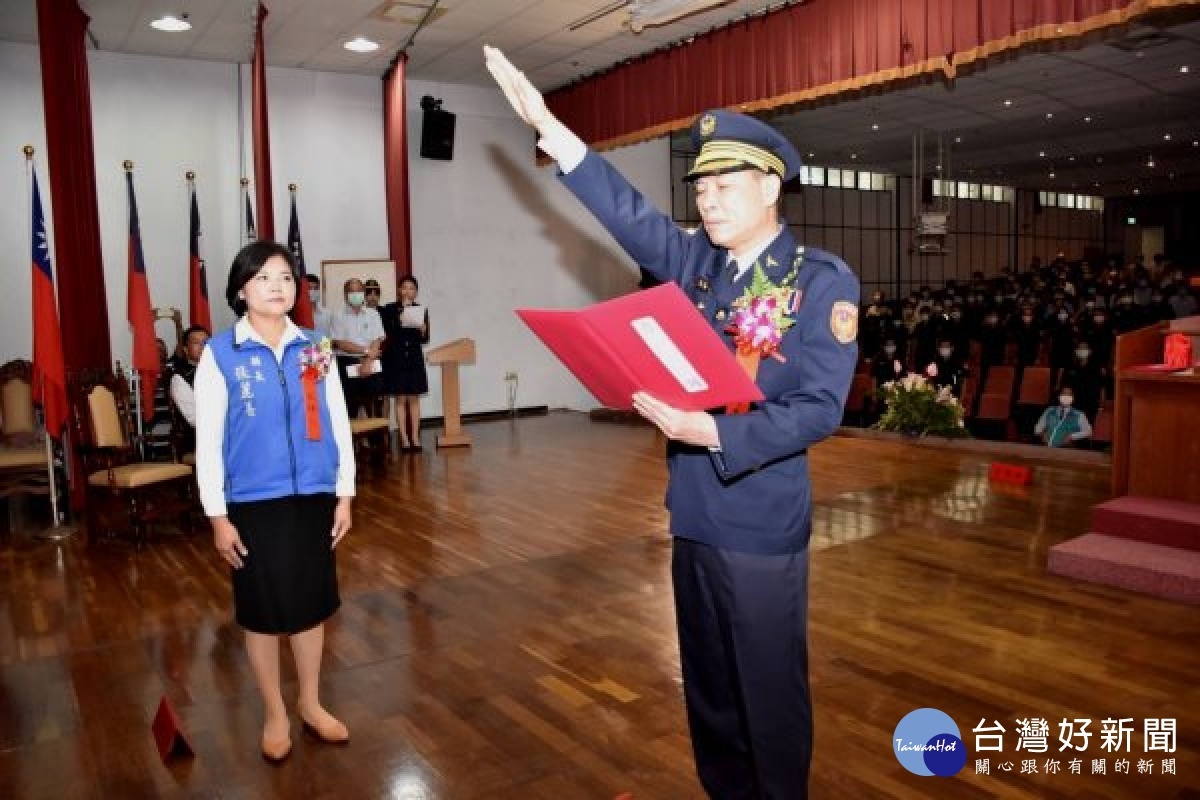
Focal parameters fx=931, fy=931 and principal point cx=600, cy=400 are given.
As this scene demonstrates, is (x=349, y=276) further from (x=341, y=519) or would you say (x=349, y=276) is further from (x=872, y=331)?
(x=341, y=519)

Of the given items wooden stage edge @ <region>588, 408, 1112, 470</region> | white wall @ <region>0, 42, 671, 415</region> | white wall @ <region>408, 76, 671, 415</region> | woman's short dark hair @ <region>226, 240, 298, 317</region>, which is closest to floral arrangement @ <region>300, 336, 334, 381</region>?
woman's short dark hair @ <region>226, 240, 298, 317</region>

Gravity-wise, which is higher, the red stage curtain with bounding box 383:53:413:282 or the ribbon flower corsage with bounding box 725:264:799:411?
the red stage curtain with bounding box 383:53:413:282

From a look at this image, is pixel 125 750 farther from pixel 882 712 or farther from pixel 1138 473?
pixel 1138 473

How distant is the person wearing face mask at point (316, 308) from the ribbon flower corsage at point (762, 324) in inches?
268

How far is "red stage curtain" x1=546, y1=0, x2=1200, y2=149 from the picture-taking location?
525cm

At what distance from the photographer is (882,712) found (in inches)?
107

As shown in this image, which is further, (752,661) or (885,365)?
(885,365)

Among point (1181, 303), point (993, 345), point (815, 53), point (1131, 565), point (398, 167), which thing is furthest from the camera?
point (1181, 303)

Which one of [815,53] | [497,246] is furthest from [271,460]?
[497,246]

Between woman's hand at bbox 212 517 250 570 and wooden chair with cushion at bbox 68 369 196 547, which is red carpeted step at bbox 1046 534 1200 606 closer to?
woman's hand at bbox 212 517 250 570

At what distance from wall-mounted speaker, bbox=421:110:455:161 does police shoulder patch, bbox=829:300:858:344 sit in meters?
8.47

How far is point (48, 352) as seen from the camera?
5.27 m

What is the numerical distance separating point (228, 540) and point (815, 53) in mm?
5545

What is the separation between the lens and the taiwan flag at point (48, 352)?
17.2 ft
